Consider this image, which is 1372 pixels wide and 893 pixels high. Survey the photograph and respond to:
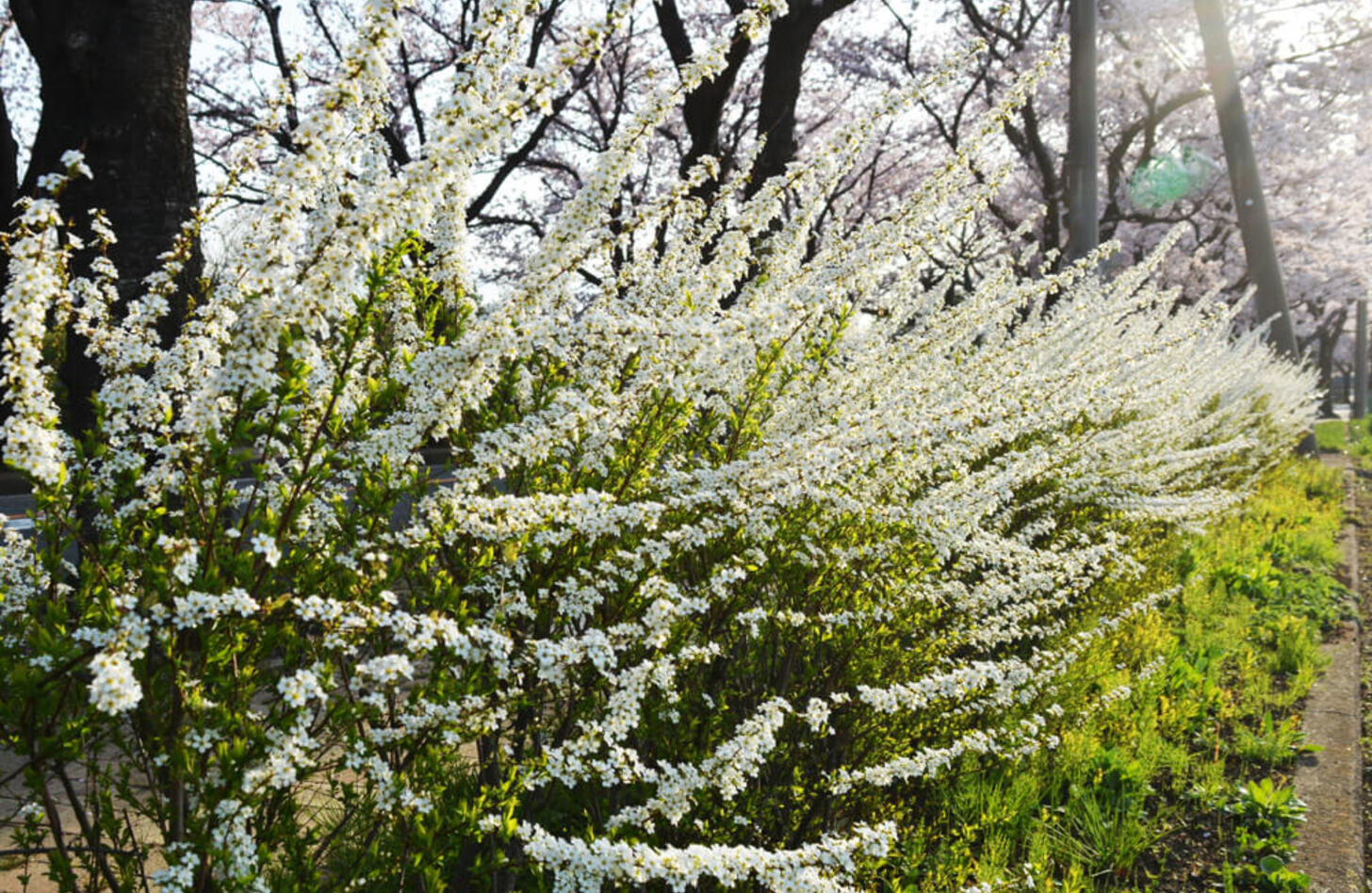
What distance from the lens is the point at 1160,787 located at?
14.0ft

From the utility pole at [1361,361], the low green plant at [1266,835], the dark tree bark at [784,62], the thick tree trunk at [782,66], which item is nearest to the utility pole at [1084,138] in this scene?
the dark tree bark at [784,62]

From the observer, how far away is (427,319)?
3.13 metres

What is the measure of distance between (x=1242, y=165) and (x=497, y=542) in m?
17.4

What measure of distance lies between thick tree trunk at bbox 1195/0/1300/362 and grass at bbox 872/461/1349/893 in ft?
41.1

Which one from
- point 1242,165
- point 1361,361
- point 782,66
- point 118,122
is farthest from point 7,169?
point 1361,361

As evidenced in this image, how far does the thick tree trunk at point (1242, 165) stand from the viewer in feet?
51.3

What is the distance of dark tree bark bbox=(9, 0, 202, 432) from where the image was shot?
15.5 feet

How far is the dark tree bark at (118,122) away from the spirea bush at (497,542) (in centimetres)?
140

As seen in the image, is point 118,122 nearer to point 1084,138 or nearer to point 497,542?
point 497,542

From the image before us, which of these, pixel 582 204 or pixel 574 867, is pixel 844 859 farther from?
pixel 582 204

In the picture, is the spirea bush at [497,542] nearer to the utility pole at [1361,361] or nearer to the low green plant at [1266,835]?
the low green plant at [1266,835]

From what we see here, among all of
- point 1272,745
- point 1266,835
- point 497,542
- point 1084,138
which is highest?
point 1084,138

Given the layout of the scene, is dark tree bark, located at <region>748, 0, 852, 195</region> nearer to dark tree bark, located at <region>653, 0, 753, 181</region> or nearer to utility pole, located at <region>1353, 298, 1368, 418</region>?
dark tree bark, located at <region>653, 0, 753, 181</region>

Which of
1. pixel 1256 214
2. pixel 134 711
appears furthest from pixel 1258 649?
pixel 1256 214
